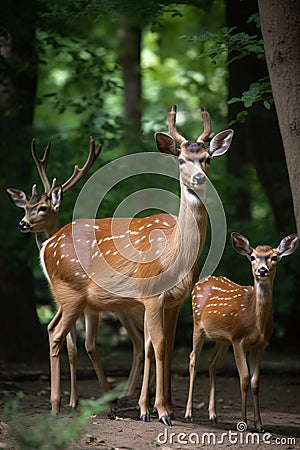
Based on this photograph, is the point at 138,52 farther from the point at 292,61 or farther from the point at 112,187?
the point at 292,61

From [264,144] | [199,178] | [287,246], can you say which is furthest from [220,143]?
[264,144]

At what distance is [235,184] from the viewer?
11.3 meters

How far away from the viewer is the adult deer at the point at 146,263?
6.57 metres

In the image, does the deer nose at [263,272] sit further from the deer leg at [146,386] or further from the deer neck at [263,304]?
the deer leg at [146,386]

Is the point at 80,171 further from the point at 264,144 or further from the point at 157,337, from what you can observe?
the point at 264,144

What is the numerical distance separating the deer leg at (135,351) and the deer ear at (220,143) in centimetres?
195

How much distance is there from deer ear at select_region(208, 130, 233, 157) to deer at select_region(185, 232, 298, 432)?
0.67 m

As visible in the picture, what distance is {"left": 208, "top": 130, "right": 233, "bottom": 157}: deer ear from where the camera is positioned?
6.72m

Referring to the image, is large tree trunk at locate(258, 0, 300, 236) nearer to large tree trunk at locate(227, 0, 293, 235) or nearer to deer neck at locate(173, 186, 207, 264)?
deer neck at locate(173, 186, 207, 264)

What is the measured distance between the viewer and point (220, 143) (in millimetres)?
6758

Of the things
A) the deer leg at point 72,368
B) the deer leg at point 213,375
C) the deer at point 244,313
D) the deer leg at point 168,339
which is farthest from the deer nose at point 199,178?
the deer leg at point 72,368

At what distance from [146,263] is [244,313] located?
33.8 inches

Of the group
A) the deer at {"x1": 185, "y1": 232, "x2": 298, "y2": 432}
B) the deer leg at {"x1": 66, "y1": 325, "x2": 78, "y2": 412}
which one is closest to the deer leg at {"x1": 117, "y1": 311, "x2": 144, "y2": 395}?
the deer leg at {"x1": 66, "y1": 325, "x2": 78, "y2": 412}

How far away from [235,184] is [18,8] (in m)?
3.69
